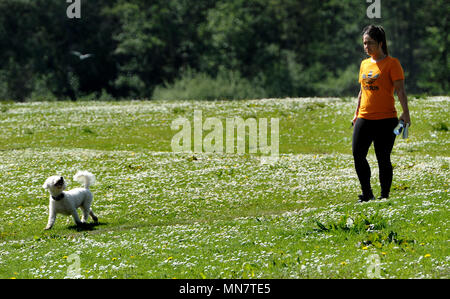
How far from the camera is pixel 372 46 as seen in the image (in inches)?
541

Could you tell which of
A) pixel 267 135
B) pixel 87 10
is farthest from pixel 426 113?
pixel 87 10

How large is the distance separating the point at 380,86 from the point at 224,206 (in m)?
6.09

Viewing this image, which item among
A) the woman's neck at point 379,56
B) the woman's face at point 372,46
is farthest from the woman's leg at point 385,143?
the woman's face at point 372,46

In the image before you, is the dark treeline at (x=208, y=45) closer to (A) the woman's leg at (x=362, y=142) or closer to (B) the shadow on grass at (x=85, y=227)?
(B) the shadow on grass at (x=85, y=227)

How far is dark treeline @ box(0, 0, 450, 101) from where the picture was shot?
9225cm

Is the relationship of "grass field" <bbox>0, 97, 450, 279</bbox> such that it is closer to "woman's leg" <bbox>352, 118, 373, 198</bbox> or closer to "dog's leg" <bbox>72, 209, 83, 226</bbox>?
"dog's leg" <bbox>72, 209, 83, 226</bbox>

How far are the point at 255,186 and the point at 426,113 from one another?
708 inches

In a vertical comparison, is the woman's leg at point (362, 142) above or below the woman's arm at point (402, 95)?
below

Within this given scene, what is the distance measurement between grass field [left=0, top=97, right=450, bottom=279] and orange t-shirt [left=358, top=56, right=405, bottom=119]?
2018 millimetres

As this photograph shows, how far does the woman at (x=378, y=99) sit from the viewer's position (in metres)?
13.7

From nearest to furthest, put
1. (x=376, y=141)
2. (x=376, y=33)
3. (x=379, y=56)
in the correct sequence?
(x=376, y=33), (x=379, y=56), (x=376, y=141)

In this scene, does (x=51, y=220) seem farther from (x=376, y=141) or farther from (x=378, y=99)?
(x=378, y=99)

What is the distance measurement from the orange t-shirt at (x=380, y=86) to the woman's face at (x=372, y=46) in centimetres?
22

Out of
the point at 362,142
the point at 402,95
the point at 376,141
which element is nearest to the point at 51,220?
the point at 362,142
